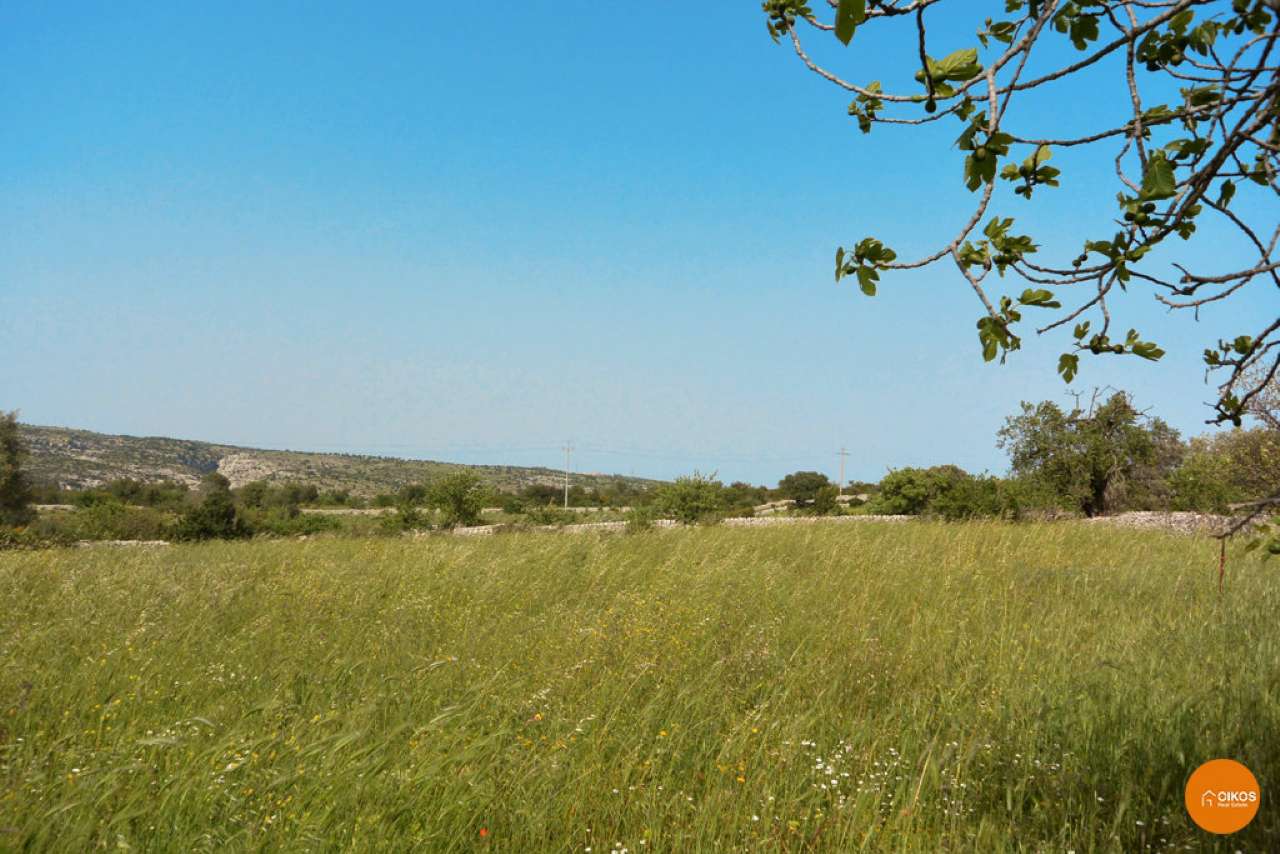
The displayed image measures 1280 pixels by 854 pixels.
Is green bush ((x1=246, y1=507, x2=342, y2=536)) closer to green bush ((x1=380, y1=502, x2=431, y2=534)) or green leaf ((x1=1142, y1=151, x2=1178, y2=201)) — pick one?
green bush ((x1=380, y1=502, x2=431, y2=534))

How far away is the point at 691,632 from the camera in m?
5.39

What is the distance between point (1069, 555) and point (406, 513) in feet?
69.4

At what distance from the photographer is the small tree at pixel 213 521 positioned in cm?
2731

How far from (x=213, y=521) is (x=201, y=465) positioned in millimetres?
50603

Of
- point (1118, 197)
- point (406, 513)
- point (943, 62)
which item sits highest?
point (943, 62)

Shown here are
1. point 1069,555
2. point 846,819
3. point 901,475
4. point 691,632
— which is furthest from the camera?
point 901,475

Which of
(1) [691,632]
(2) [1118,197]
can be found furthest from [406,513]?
(2) [1118,197]

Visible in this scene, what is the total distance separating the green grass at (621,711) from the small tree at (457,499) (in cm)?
1817

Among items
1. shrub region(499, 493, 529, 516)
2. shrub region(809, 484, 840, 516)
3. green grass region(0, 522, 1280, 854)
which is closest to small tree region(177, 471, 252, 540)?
shrub region(499, 493, 529, 516)

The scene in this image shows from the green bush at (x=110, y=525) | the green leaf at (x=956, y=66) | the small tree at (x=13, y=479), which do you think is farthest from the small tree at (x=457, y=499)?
the green leaf at (x=956, y=66)

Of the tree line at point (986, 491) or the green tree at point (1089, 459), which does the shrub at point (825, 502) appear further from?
the green tree at point (1089, 459)

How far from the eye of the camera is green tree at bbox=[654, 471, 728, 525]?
74.7 feet

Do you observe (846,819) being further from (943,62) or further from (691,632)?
(943,62)

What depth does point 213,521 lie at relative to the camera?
2777 cm
